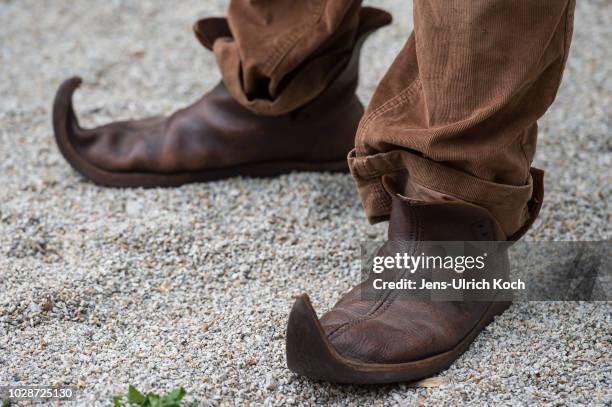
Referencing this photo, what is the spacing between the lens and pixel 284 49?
1693 millimetres

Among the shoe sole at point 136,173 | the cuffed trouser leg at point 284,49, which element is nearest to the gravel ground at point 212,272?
the shoe sole at point 136,173

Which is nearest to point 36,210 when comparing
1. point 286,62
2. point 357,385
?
point 286,62

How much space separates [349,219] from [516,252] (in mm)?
354

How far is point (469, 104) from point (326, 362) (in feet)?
1.39

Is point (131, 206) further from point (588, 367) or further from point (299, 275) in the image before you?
point (588, 367)

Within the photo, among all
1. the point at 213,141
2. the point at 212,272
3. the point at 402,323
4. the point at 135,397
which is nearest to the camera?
the point at 135,397

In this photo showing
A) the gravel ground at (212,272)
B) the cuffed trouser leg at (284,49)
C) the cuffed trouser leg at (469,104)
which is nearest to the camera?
the cuffed trouser leg at (469,104)

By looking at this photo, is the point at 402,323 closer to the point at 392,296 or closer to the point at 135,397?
the point at 392,296

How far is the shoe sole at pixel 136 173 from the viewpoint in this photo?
1889 millimetres

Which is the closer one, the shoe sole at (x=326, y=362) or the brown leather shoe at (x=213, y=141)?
the shoe sole at (x=326, y=362)

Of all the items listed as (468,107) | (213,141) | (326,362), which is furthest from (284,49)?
(326,362)

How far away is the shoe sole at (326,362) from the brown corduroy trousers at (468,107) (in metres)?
0.27

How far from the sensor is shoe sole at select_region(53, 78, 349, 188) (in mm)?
1889

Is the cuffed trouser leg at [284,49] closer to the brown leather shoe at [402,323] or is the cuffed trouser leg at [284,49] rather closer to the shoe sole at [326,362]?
the brown leather shoe at [402,323]
